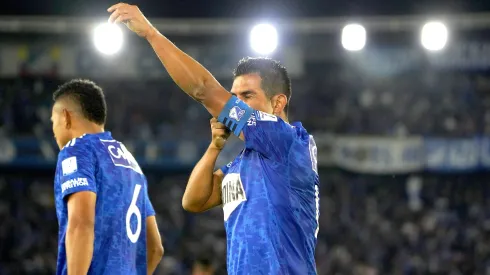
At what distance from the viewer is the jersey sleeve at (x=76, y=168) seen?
4359 millimetres

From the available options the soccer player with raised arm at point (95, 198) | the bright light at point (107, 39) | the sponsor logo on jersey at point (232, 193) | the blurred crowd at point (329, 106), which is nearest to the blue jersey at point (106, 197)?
the soccer player with raised arm at point (95, 198)

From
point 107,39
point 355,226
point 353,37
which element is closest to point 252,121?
point 107,39

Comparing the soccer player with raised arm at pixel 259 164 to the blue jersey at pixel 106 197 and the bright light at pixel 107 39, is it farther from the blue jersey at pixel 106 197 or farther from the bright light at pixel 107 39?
the bright light at pixel 107 39

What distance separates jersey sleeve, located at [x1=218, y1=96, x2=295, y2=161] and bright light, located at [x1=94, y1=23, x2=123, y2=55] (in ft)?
44.7

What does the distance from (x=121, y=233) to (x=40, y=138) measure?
58.3ft

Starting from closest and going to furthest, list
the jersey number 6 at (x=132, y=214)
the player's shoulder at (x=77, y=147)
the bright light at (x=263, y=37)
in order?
the player's shoulder at (x=77, y=147)
the jersey number 6 at (x=132, y=214)
the bright light at (x=263, y=37)

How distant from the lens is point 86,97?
471cm

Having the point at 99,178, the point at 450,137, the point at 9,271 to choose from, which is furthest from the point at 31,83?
the point at 99,178

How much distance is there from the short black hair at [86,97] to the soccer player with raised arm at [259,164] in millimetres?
909

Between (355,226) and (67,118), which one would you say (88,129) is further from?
(355,226)

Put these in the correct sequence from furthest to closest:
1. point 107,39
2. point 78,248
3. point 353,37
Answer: point 353,37 < point 107,39 < point 78,248

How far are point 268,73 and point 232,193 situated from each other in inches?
23.9

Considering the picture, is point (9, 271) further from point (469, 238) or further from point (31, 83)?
point (469, 238)

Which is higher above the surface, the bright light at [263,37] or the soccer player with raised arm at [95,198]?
the bright light at [263,37]
